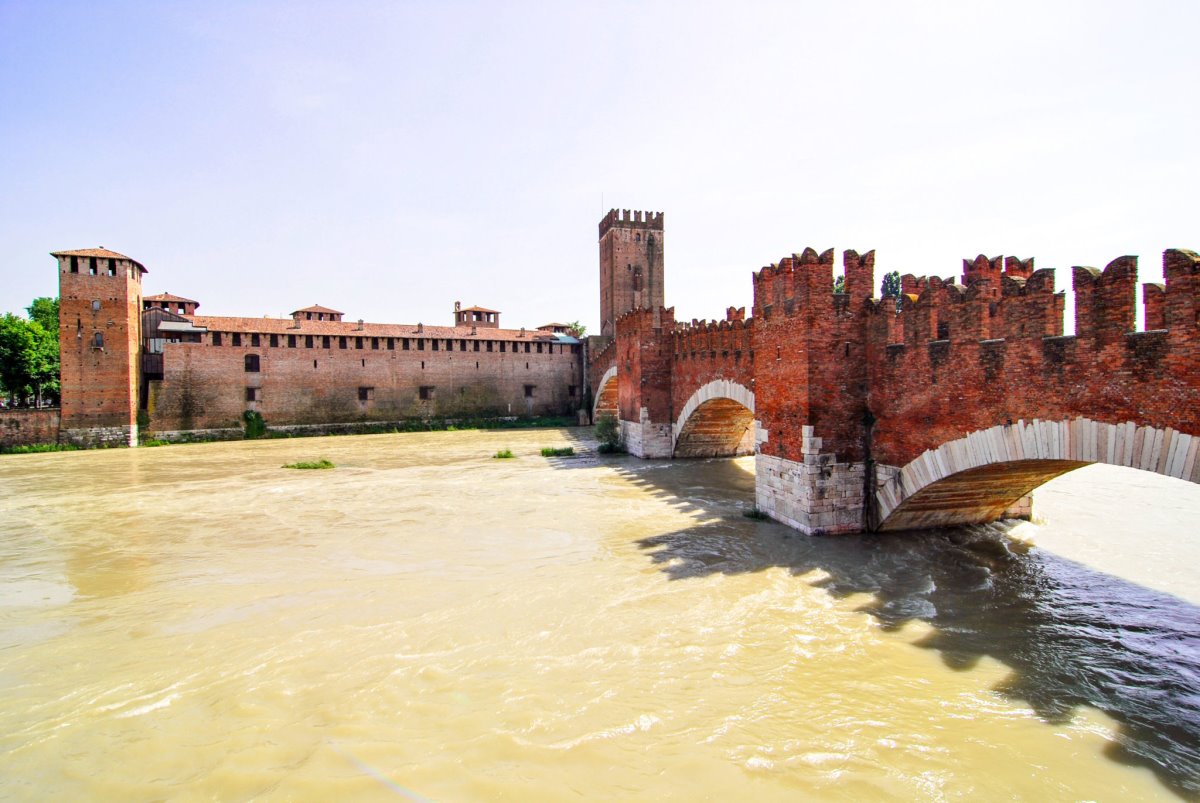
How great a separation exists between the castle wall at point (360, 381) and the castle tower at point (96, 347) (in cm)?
184

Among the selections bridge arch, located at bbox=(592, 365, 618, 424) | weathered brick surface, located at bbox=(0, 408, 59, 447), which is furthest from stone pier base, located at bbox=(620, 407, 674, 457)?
weathered brick surface, located at bbox=(0, 408, 59, 447)

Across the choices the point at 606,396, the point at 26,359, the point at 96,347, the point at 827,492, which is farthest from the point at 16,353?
the point at 827,492

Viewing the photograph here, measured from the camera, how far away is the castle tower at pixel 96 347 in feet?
94.8

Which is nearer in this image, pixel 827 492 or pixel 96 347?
pixel 827 492

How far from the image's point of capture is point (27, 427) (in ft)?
93.7

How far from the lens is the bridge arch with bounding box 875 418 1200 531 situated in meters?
5.89

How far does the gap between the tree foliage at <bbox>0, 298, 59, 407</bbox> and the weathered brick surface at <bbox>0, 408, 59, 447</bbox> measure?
7.90 m

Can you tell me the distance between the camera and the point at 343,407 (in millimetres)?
35719

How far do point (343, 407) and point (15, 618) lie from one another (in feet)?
93.3

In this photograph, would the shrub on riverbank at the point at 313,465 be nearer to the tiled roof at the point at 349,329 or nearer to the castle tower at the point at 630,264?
the tiled roof at the point at 349,329

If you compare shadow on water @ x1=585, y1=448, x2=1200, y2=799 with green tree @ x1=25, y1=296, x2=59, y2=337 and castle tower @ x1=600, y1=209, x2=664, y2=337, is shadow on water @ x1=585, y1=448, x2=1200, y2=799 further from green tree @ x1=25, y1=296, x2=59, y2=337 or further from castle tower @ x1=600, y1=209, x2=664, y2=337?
green tree @ x1=25, y1=296, x2=59, y2=337

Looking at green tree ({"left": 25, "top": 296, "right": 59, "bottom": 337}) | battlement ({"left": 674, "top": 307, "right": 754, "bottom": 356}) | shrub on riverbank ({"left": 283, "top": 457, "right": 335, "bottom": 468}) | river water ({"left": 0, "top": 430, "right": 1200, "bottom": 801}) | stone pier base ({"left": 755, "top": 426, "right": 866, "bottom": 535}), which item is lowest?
A: river water ({"left": 0, "top": 430, "right": 1200, "bottom": 801})

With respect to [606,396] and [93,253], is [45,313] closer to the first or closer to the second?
[93,253]

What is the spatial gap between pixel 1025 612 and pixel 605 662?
5.21 m
